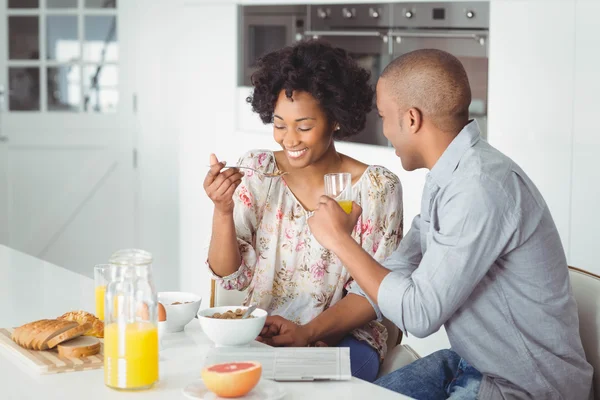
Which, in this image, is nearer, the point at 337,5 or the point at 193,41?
the point at 337,5

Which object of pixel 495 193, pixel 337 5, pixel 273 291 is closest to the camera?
pixel 495 193

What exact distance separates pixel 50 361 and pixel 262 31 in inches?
133

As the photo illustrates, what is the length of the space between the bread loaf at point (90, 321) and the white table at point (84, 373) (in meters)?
0.13

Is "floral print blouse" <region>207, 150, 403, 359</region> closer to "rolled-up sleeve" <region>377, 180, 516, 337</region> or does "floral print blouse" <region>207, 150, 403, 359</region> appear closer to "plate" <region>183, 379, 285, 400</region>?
"rolled-up sleeve" <region>377, 180, 516, 337</region>

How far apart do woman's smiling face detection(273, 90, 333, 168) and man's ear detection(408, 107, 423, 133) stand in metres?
0.50

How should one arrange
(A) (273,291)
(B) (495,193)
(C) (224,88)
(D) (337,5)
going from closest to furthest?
(B) (495,193)
(A) (273,291)
(D) (337,5)
(C) (224,88)

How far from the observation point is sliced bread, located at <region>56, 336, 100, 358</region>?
59.9 inches

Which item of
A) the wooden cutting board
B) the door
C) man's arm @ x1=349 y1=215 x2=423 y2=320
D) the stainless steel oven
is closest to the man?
man's arm @ x1=349 y1=215 x2=423 y2=320

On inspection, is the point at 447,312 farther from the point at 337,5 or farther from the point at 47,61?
the point at 47,61

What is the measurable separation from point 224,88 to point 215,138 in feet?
0.90

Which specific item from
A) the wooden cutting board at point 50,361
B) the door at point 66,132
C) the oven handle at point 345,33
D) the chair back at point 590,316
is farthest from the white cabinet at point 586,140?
the door at point 66,132

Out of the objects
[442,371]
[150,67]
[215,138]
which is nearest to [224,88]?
[215,138]

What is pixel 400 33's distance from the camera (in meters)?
3.98

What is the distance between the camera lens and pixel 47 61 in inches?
198
